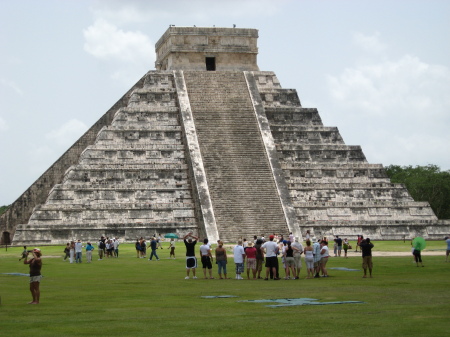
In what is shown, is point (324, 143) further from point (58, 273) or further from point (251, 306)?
point (251, 306)

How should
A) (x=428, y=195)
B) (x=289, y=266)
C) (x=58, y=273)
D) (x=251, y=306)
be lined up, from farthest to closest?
1. (x=428, y=195)
2. (x=58, y=273)
3. (x=289, y=266)
4. (x=251, y=306)

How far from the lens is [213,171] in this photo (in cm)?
4469

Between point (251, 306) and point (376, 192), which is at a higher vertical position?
point (376, 192)

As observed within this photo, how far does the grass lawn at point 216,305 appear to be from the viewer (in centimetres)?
1453

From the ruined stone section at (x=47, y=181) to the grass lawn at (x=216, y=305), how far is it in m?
21.6

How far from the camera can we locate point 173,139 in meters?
47.6

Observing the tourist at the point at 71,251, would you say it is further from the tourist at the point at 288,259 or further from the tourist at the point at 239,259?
the tourist at the point at 288,259

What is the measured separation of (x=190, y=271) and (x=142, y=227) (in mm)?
15871

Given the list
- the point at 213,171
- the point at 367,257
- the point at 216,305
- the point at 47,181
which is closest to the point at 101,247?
the point at 213,171

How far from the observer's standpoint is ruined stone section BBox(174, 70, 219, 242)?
137 feet

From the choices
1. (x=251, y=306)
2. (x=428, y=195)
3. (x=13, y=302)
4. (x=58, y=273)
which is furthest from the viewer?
(x=428, y=195)

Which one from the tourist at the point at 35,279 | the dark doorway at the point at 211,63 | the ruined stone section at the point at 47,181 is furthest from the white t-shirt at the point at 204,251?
the dark doorway at the point at 211,63

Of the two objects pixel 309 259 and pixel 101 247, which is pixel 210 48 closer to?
pixel 101 247

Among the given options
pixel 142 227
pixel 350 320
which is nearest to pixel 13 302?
pixel 350 320
